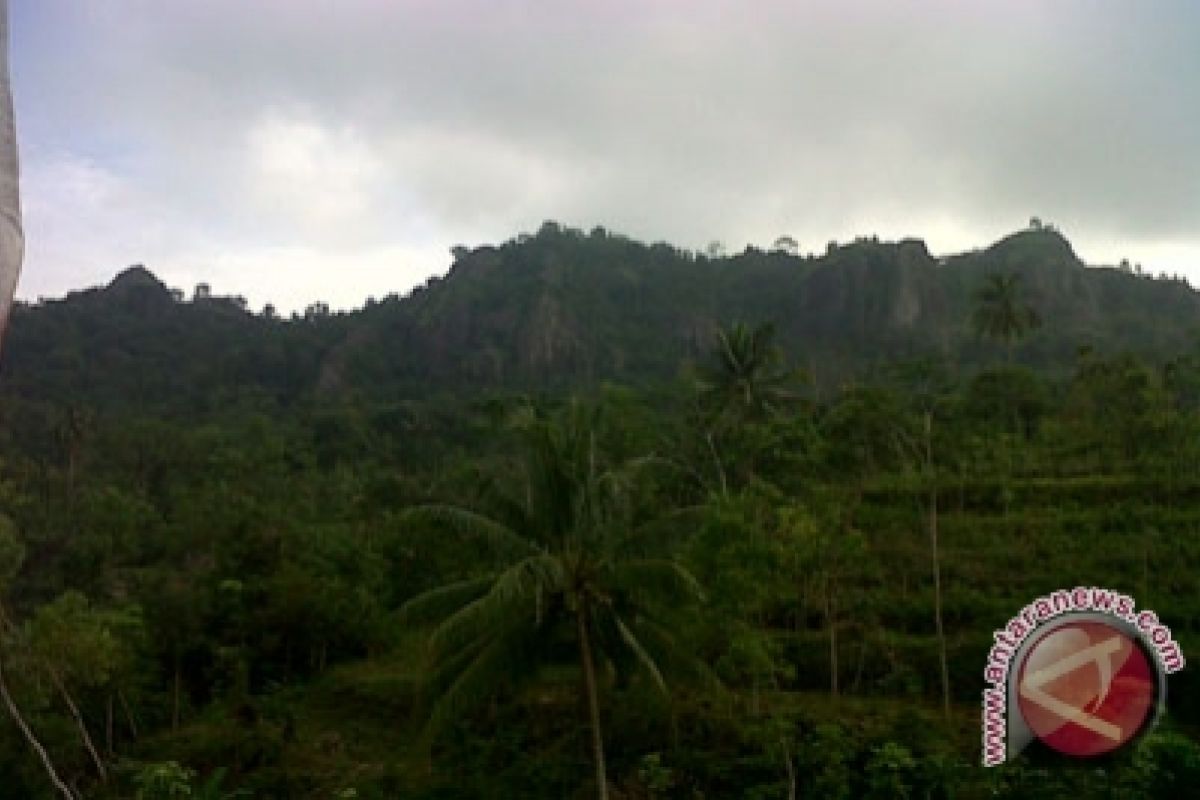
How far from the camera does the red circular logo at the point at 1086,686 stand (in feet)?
26.7

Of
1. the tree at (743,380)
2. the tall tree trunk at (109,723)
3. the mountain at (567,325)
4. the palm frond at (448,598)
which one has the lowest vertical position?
the tall tree trunk at (109,723)

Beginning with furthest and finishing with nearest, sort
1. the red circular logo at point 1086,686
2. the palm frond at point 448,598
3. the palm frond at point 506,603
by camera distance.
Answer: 1. the palm frond at point 448,598
2. the palm frond at point 506,603
3. the red circular logo at point 1086,686

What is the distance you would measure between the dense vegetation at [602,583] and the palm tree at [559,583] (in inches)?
1.4

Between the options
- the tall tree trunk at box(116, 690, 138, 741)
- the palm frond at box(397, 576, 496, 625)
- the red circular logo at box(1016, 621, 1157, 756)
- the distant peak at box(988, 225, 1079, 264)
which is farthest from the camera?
the distant peak at box(988, 225, 1079, 264)

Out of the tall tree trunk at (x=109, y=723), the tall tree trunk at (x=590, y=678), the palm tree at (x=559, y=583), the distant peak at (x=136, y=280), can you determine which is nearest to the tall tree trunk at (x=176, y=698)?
the tall tree trunk at (x=109, y=723)

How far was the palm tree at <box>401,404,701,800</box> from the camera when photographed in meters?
10.3

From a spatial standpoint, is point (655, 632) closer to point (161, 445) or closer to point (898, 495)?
point (898, 495)

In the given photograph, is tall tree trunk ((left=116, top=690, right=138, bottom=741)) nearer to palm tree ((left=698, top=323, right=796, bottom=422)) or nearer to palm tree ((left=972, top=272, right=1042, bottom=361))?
palm tree ((left=698, top=323, right=796, bottom=422))

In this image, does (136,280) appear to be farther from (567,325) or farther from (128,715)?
(128,715)

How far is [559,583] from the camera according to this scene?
1030 centimetres

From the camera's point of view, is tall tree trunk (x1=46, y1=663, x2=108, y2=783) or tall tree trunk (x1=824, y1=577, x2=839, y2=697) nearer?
tall tree trunk (x1=46, y1=663, x2=108, y2=783)

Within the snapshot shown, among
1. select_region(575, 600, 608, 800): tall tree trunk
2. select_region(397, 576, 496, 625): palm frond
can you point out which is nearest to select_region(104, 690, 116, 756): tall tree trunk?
select_region(397, 576, 496, 625): palm frond

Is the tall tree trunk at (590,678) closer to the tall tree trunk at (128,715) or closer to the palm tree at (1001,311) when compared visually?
the tall tree trunk at (128,715)

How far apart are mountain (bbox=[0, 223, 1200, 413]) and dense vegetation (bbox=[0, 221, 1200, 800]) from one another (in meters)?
19.4
